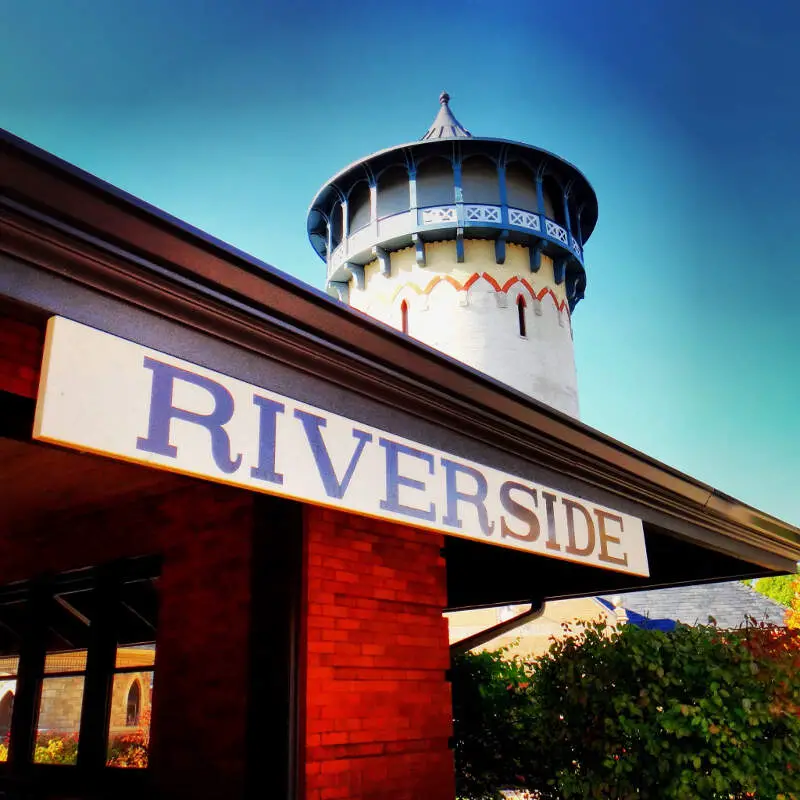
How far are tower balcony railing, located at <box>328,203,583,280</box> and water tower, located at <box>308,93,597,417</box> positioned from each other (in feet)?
0.11

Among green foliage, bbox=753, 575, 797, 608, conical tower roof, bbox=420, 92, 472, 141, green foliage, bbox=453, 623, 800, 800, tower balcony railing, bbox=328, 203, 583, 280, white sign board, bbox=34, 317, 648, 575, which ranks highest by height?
conical tower roof, bbox=420, 92, 472, 141

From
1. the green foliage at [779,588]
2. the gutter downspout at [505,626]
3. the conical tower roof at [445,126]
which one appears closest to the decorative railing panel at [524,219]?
the conical tower roof at [445,126]

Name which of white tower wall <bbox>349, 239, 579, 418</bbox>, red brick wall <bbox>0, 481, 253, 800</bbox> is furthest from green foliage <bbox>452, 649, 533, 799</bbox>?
white tower wall <bbox>349, 239, 579, 418</bbox>

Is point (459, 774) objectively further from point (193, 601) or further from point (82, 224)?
point (82, 224)

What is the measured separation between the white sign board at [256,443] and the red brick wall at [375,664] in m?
1.00

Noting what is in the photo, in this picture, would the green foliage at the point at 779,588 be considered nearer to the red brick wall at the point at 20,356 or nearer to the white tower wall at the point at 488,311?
the white tower wall at the point at 488,311

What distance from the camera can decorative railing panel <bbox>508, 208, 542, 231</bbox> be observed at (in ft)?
77.9

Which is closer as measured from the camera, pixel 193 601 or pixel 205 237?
pixel 205 237

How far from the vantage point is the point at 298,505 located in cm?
467

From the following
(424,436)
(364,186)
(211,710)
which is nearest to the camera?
(424,436)

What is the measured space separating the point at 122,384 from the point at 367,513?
134 centimetres

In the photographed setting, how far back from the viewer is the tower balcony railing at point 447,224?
2345 cm

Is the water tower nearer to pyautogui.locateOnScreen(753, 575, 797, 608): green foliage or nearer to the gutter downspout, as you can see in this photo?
the gutter downspout

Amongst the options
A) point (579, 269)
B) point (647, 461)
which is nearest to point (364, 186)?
point (579, 269)
